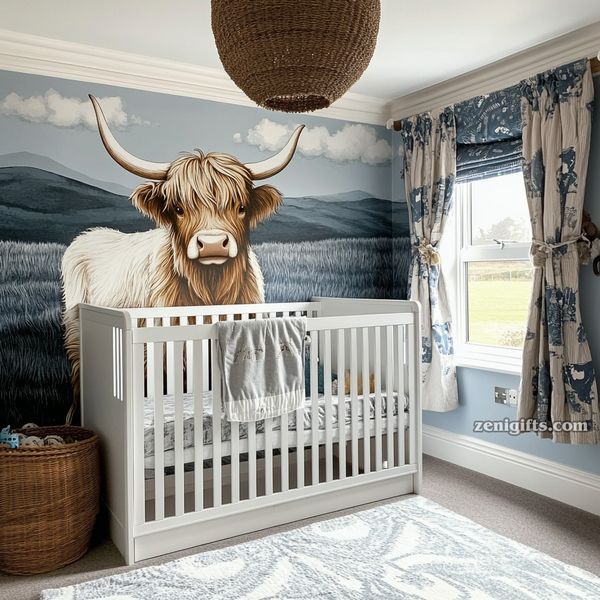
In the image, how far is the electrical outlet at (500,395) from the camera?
3175 mm

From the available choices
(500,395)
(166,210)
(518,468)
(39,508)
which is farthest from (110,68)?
(518,468)

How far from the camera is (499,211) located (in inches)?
131

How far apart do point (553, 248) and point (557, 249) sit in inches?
0.9

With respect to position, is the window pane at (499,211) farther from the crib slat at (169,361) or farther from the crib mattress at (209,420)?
the crib slat at (169,361)

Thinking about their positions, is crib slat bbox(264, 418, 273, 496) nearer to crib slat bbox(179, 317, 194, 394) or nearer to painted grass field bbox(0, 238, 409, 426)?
crib slat bbox(179, 317, 194, 394)

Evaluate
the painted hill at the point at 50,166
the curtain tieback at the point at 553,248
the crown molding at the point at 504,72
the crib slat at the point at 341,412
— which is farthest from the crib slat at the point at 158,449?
the crown molding at the point at 504,72

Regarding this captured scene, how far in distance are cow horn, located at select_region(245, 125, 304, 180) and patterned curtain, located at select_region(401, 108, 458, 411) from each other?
28.5 inches

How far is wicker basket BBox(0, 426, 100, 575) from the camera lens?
2.19m

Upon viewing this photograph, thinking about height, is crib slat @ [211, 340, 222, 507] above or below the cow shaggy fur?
below

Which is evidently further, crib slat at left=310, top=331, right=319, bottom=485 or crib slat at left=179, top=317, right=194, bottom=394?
crib slat at left=179, top=317, right=194, bottom=394

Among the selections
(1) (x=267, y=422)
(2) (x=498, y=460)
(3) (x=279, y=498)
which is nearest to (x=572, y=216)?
(2) (x=498, y=460)

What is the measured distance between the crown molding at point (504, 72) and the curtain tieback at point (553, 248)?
2.82ft

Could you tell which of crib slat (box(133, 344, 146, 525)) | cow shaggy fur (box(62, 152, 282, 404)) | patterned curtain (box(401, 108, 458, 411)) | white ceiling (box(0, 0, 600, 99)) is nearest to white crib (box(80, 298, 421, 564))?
crib slat (box(133, 344, 146, 525))

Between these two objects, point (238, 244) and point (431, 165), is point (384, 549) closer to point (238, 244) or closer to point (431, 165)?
point (238, 244)
